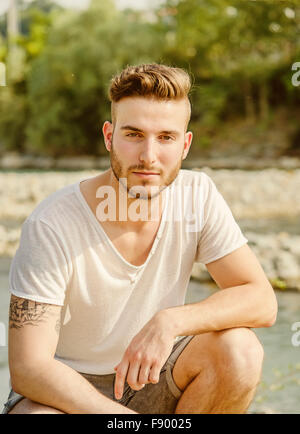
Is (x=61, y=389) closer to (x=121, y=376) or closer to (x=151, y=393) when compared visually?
(x=121, y=376)

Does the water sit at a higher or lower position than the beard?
lower

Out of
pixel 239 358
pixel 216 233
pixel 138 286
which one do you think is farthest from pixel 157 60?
pixel 239 358

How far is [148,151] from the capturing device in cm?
175

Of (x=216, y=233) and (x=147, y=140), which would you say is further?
(x=216, y=233)

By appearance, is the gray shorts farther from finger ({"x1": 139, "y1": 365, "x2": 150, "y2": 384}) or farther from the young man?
finger ({"x1": 139, "y1": 365, "x2": 150, "y2": 384})

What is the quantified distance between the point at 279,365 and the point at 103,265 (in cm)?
174

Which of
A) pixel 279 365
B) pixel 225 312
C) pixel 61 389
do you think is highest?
pixel 225 312

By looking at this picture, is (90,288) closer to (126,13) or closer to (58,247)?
(58,247)

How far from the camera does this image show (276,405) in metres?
2.63

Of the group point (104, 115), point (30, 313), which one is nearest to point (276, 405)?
point (30, 313)

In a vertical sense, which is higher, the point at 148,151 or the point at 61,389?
the point at 148,151

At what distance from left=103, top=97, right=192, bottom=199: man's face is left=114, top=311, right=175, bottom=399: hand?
1.46 feet

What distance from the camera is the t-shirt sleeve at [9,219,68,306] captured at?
1.61 meters

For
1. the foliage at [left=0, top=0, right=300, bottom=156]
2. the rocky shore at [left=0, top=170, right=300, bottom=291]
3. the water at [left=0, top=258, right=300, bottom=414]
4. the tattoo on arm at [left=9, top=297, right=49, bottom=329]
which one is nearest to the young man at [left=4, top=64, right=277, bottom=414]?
the tattoo on arm at [left=9, top=297, right=49, bottom=329]
